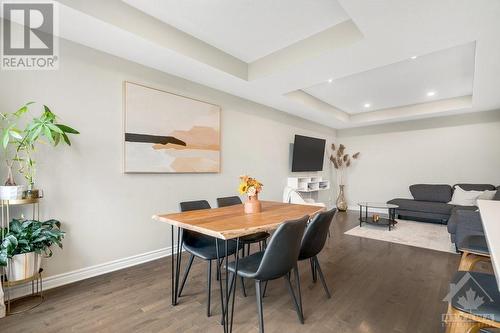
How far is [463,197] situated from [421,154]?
1397mm

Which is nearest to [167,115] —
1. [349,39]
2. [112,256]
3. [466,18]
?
[112,256]

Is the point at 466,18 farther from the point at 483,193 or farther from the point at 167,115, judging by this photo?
the point at 483,193

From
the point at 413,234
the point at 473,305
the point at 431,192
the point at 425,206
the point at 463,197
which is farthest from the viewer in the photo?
the point at 431,192

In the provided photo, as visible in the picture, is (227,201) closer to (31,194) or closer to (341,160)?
(31,194)

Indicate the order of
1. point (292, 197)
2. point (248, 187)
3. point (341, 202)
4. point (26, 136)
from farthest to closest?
1. point (341, 202)
2. point (292, 197)
3. point (248, 187)
4. point (26, 136)

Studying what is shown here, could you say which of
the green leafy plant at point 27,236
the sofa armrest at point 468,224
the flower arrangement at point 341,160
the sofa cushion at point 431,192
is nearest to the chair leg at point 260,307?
the green leafy plant at point 27,236

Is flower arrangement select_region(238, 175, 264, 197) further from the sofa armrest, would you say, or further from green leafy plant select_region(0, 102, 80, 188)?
the sofa armrest

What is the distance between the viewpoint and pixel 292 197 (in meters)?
4.65

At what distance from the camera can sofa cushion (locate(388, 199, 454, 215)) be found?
4.81 metres

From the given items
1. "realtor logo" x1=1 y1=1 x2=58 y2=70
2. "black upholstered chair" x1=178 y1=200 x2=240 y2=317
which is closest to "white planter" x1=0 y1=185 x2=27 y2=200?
"realtor logo" x1=1 y1=1 x2=58 y2=70

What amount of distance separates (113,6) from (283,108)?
3482mm

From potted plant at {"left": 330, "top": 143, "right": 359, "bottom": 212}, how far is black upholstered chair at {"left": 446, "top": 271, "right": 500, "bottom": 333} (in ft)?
18.8

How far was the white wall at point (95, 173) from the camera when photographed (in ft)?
7.57

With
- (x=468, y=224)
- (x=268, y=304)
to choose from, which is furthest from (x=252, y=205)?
(x=468, y=224)
